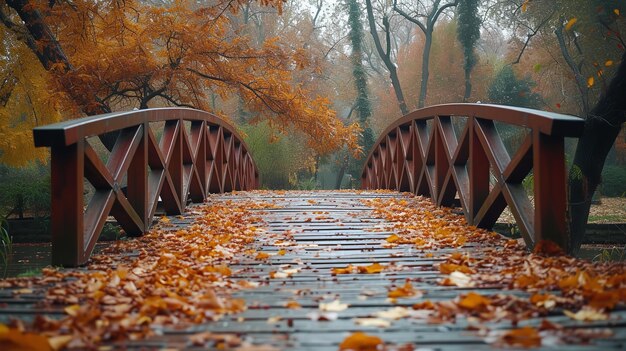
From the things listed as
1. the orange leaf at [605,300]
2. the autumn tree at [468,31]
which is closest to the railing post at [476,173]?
the orange leaf at [605,300]

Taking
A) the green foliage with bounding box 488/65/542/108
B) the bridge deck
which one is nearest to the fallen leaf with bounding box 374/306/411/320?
the bridge deck

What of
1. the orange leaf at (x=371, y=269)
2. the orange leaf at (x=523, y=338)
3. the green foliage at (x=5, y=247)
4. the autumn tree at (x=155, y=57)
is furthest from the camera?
the autumn tree at (x=155, y=57)

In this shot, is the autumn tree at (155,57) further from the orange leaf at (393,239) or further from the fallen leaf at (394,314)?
the fallen leaf at (394,314)

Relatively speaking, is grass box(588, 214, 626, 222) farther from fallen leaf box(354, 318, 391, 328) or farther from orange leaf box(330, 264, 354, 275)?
fallen leaf box(354, 318, 391, 328)

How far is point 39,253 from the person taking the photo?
412 inches

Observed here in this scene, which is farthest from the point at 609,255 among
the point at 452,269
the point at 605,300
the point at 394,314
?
the point at 394,314

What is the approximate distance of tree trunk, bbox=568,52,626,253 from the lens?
6703 mm

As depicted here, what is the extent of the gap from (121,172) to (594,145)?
5493 millimetres

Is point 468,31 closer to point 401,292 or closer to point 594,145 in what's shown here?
point 594,145

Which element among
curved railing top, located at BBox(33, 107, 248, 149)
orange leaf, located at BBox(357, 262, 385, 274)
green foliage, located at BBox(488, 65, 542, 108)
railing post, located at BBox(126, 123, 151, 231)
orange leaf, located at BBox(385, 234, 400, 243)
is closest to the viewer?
curved railing top, located at BBox(33, 107, 248, 149)

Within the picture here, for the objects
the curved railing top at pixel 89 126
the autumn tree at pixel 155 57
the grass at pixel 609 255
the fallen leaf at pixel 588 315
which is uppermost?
the autumn tree at pixel 155 57

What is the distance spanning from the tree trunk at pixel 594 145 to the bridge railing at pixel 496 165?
163cm

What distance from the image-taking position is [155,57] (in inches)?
411

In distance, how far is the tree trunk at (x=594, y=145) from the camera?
264 inches
